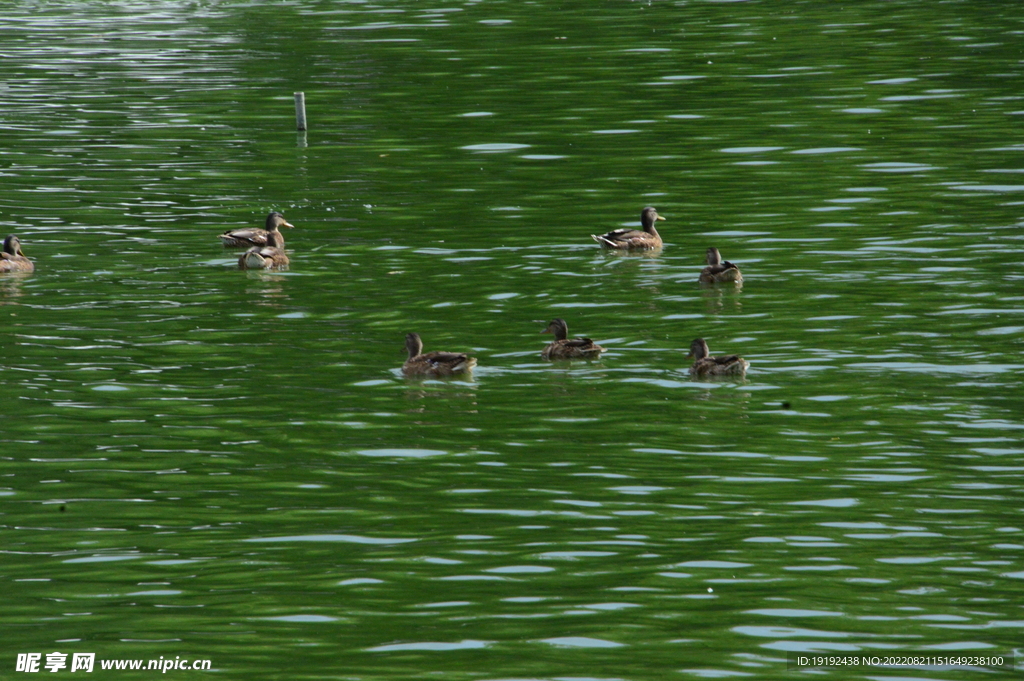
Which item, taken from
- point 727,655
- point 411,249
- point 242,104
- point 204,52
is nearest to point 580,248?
point 411,249

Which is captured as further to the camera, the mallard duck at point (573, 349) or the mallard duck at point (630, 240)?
the mallard duck at point (630, 240)

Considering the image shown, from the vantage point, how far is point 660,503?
49.4 feet

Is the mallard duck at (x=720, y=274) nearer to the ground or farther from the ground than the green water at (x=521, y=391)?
farther from the ground

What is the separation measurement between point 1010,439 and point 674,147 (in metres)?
20.5

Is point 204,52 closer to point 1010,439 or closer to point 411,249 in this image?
point 411,249

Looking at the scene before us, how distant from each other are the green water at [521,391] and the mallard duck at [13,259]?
326 mm

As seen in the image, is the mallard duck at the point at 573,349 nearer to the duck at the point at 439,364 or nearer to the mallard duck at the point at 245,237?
the duck at the point at 439,364

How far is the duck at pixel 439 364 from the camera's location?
19.1 meters

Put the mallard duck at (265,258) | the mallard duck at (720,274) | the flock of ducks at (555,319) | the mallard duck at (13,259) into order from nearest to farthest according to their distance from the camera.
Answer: the flock of ducks at (555,319), the mallard duck at (720,274), the mallard duck at (13,259), the mallard duck at (265,258)

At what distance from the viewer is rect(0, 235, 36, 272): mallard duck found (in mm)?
25672

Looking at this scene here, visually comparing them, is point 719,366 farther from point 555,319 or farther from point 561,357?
point 555,319

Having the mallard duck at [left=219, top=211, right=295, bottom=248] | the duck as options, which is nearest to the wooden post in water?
the mallard duck at [left=219, top=211, right=295, bottom=248]

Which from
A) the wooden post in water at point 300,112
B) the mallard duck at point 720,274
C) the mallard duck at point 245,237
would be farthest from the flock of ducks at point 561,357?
the wooden post in water at point 300,112

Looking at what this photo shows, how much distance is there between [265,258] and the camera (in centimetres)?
2598
